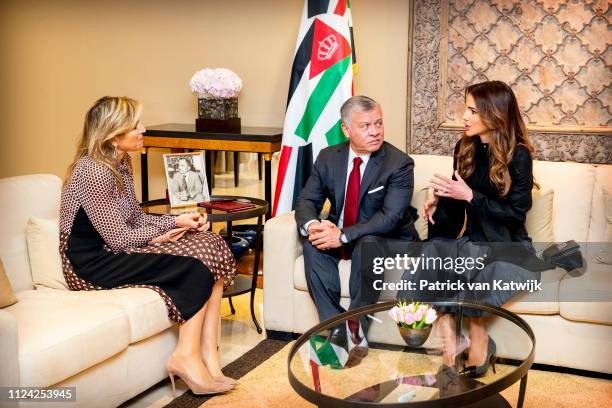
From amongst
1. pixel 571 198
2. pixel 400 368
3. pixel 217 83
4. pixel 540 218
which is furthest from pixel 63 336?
pixel 217 83

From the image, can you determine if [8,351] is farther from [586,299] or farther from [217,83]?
[217,83]

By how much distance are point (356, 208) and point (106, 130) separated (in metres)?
1.22

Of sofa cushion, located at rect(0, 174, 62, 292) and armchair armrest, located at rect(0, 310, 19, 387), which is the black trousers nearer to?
sofa cushion, located at rect(0, 174, 62, 292)

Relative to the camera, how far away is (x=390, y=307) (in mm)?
2936

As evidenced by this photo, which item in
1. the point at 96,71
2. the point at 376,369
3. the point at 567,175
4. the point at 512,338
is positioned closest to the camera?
the point at 376,369

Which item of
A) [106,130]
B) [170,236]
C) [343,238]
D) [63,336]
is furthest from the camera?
[343,238]

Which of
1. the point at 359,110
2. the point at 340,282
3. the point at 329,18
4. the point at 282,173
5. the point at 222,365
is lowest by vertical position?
the point at 222,365

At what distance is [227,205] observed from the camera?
391 centimetres

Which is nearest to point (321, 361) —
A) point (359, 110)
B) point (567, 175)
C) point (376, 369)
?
point (376, 369)

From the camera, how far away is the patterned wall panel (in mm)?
4406

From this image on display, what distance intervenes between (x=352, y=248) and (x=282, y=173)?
1.19 meters

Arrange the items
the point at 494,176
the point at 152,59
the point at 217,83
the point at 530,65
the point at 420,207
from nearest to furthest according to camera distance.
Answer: the point at 494,176, the point at 420,207, the point at 530,65, the point at 217,83, the point at 152,59

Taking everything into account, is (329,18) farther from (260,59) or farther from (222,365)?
(222,365)

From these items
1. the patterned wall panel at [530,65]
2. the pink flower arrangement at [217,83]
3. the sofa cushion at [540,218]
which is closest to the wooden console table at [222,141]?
the pink flower arrangement at [217,83]
